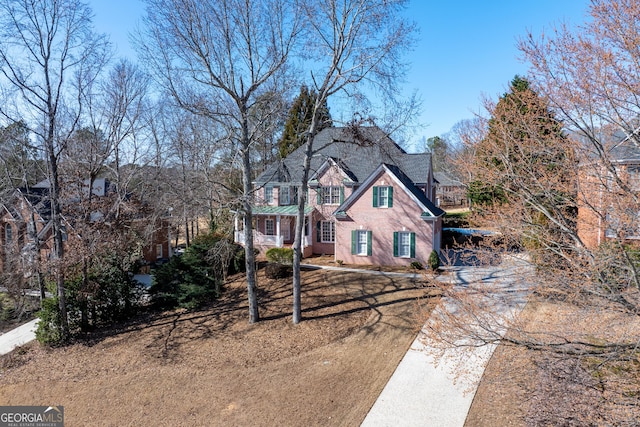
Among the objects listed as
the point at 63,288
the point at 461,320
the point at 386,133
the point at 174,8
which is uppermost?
the point at 174,8

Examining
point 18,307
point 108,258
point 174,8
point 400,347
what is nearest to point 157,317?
point 108,258

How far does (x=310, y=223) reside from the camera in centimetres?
2250

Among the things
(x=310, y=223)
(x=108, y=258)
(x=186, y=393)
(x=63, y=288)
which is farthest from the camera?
(x=310, y=223)

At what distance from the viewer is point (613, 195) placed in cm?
589

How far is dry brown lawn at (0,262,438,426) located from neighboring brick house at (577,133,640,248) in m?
3.35

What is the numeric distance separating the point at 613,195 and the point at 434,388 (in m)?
5.82

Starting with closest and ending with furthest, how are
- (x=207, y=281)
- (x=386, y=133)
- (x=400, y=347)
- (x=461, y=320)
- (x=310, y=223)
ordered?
1. (x=461, y=320)
2. (x=400, y=347)
3. (x=386, y=133)
4. (x=207, y=281)
5. (x=310, y=223)

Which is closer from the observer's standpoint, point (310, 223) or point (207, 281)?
point (207, 281)

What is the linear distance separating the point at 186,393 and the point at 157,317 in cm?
690

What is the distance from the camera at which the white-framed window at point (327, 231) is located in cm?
2247

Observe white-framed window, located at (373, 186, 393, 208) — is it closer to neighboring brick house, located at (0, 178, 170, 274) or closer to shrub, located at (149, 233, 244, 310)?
shrub, located at (149, 233, 244, 310)

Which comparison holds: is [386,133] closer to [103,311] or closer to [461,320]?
[461,320]

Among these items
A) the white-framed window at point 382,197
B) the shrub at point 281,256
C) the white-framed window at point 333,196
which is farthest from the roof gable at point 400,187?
the shrub at point 281,256

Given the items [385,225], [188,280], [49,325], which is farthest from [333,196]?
[49,325]
